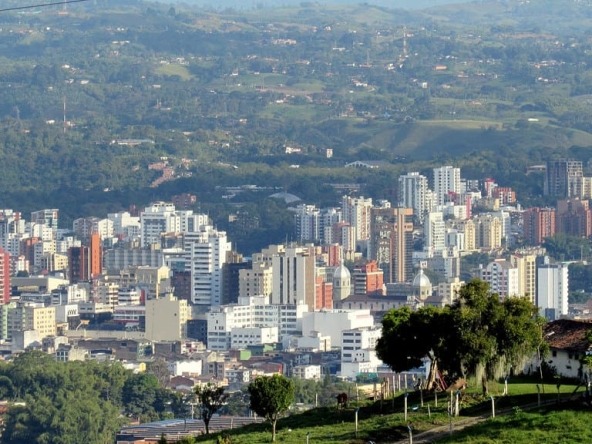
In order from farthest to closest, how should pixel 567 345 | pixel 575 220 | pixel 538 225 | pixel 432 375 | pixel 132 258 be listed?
pixel 575 220 < pixel 538 225 < pixel 132 258 < pixel 432 375 < pixel 567 345

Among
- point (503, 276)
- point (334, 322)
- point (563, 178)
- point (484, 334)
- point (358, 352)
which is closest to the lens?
point (484, 334)

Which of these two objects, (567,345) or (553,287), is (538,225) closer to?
(553,287)

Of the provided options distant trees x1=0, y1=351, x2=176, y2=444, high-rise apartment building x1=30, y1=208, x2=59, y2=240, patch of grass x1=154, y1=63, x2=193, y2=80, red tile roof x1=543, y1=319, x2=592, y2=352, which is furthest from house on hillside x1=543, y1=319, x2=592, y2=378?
patch of grass x1=154, y1=63, x2=193, y2=80

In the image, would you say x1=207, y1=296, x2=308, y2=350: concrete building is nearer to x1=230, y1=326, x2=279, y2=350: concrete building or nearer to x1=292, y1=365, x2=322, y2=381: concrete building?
x1=230, y1=326, x2=279, y2=350: concrete building

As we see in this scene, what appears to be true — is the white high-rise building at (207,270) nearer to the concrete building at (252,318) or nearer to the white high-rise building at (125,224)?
the concrete building at (252,318)

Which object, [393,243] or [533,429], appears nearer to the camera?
[533,429]

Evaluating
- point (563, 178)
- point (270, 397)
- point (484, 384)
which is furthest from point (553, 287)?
point (270, 397)
